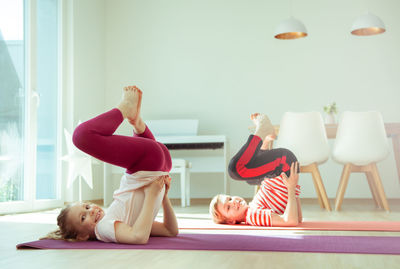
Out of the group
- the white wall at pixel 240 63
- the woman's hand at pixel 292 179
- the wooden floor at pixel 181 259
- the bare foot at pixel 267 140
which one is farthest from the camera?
the white wall at pixel 240 63

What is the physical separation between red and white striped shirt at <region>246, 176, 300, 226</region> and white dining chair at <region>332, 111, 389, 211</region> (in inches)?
60.3

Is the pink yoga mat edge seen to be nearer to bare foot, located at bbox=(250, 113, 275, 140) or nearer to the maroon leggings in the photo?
bare foot, located at bbox=(250, 113, 275, 140)

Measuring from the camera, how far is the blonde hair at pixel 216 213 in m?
2.89

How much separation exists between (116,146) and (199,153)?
4101 mm

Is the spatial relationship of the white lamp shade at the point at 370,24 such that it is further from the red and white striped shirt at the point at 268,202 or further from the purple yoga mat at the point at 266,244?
the purple yoga mat at the point at 266,244

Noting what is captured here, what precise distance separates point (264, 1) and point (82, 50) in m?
2.38

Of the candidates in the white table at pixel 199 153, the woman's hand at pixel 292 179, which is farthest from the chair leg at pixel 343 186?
the woman's hand at pixel 292 179

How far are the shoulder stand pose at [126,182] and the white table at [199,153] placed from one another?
3103 mm

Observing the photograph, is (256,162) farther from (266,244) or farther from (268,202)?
(266,244)

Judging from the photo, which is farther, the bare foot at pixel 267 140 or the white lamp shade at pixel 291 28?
the white lamp shade at pixel 291 28

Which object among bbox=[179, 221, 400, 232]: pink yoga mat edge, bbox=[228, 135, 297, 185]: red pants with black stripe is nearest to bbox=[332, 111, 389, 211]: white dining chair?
bbox=[179, 221, 400, 232]: pink yoga mat edge

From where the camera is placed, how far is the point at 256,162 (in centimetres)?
288

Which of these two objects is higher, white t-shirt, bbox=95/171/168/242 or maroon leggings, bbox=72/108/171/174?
maroon leggings, bbox=72/108/171/174

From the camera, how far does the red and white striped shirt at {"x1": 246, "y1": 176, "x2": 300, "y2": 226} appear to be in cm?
285
